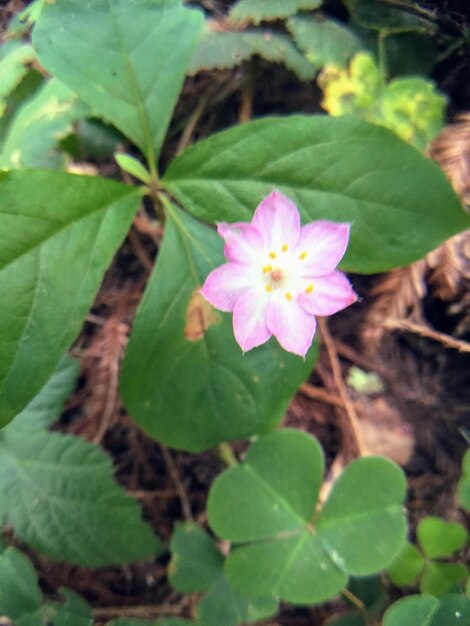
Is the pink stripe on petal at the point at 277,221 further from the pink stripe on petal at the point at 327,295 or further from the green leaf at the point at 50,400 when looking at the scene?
the green leaf at the point at 50,400

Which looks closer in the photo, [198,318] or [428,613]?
[428,613]

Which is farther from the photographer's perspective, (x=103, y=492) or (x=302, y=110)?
(x=302, y=110)

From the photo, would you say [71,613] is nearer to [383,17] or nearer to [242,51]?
[242,51]

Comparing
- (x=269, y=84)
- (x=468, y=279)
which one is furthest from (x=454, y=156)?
(x=269, y=84)

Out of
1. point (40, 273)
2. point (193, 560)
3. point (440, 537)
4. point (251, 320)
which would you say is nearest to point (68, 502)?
point (193, 560)

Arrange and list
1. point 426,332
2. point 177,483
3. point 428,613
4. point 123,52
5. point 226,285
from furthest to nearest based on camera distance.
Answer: point 177,483 → point 426,332 → point 123,52 → point 428,613 → point 226,285

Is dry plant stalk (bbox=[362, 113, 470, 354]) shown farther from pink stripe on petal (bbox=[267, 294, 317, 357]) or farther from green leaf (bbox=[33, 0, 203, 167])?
green leaf (bbox=[33, 0, 203, 167])

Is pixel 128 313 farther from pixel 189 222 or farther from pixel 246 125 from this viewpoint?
pixel 246 125
